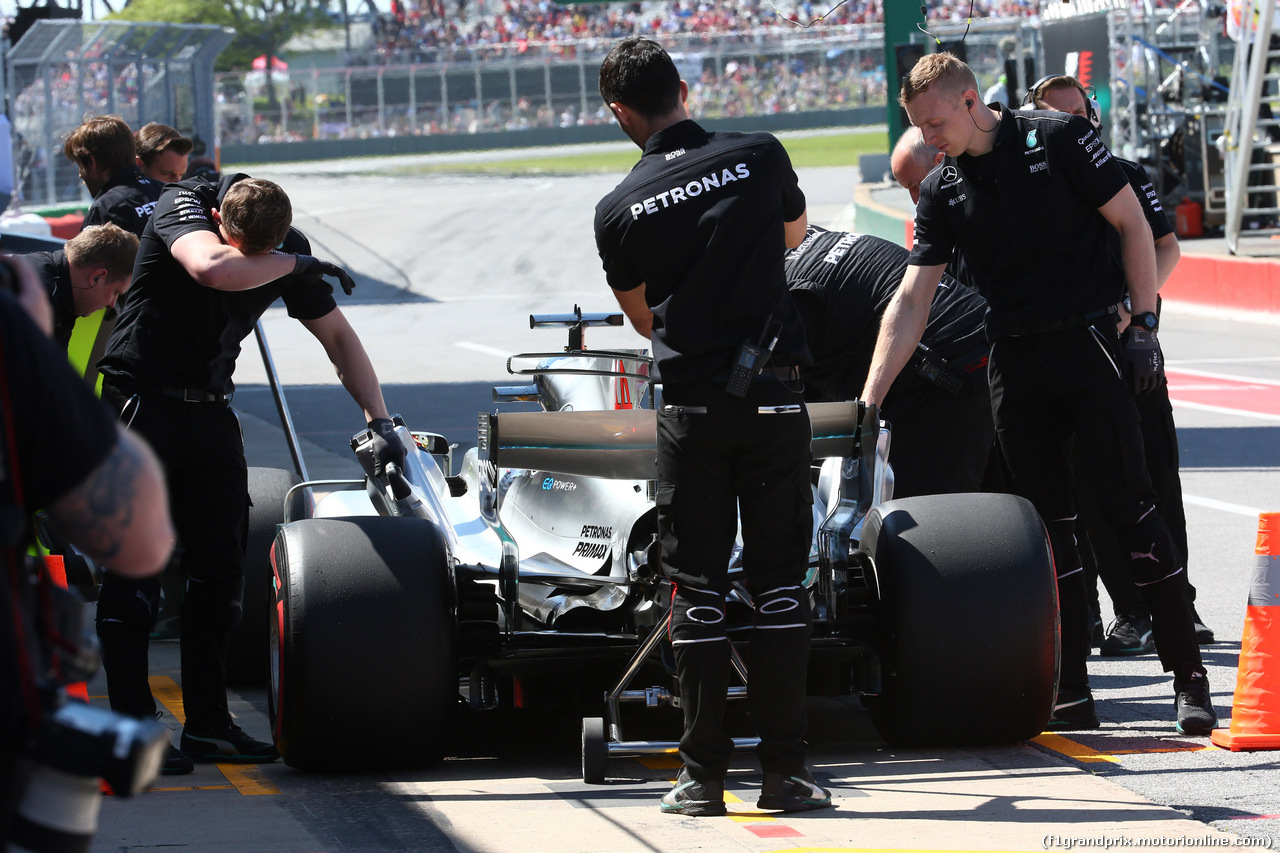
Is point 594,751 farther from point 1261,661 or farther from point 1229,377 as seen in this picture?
point 1229,377

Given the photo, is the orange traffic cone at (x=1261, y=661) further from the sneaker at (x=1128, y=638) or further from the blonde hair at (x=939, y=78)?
the blonde hair at (x=939, y=78)

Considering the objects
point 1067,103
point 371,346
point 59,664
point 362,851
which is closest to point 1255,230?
point 371,346

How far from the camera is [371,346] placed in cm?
1859

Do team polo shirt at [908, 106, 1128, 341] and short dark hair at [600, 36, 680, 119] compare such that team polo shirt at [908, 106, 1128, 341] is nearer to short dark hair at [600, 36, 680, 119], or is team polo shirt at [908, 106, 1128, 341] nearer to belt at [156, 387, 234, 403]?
short dark hair at [600, 36, 680, 119]

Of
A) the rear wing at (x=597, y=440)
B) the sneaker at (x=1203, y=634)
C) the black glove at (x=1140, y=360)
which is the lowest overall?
the sneaker at (x=1203, y=634)

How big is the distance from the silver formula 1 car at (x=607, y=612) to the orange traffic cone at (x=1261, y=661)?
0.56 meters

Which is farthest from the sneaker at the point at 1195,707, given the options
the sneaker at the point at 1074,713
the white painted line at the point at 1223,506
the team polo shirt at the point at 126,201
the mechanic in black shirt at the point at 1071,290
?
the team polo shirt at the point at 126,201

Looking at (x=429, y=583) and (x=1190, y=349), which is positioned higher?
(x=429, y=583)

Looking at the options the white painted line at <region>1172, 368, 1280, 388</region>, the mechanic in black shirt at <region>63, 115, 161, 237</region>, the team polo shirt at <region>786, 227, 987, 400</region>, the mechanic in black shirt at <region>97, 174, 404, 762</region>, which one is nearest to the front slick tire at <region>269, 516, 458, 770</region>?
the mechanic in black shirt at <region>97, 174, 404, 762</region>

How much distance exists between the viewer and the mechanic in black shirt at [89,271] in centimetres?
525

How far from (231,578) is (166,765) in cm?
56

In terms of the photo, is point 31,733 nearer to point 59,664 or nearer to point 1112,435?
point 59,664

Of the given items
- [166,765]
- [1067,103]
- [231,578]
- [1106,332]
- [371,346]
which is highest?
[1067,103]

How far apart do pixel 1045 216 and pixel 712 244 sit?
4.14 feet
